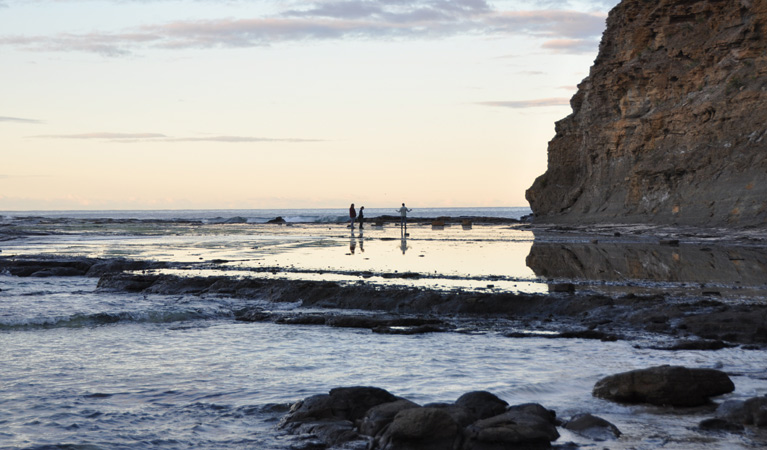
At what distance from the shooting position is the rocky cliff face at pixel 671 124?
109ft

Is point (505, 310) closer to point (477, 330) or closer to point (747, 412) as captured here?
point (477, 330)

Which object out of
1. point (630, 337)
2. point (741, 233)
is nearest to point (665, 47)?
point (741, 233)

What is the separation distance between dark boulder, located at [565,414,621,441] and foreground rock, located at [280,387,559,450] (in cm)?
21

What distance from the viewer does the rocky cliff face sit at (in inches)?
1314

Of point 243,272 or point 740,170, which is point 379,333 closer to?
point 243,272

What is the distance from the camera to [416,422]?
5.86m

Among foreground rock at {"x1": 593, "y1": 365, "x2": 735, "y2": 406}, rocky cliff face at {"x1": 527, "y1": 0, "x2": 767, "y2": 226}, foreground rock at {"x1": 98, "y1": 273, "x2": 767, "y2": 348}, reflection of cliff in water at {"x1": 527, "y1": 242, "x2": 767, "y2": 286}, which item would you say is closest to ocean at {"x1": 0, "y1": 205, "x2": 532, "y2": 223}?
rocky cliff face at {"x1": 527, "y1": 0, "x2": 767, "y2": 226}

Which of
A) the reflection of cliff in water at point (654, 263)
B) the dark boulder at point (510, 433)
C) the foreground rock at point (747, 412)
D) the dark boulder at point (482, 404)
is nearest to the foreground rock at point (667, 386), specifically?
the foreground rock at point (747, 412)

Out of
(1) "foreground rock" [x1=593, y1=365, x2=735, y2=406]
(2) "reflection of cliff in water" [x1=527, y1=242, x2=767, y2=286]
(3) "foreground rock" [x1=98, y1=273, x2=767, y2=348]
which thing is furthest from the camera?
(2) "reflection of cliff in water" [x1=527, y1=242, x2=767, y2=286]

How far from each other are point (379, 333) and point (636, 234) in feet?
85.7

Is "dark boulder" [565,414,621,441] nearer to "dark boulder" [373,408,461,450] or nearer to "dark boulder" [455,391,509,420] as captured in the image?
"dark boulder" [455,391,509,420]

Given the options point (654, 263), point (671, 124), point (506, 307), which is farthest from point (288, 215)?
point (506, 307)

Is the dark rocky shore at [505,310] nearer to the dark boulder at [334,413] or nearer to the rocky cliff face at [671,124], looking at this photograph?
the dark boulder at [334,413]

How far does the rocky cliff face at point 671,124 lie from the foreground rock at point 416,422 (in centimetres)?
2697
